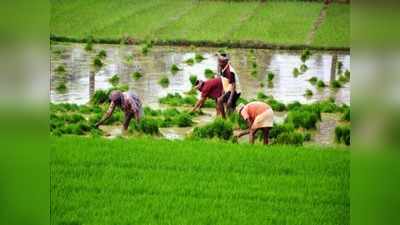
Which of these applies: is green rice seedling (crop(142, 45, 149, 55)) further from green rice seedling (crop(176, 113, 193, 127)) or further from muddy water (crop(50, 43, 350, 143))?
green rice seedling (crop(176, 113, 193, 127))

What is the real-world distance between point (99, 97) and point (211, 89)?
2.07 ft

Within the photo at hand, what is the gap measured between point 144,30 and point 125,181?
0.86 m

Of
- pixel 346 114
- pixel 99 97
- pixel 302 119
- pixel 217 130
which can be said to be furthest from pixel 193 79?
pixel 346 114

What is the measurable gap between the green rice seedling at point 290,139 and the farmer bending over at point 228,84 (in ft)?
1.00

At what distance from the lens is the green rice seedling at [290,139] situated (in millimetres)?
4832

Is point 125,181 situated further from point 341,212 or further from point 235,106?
point 341,212

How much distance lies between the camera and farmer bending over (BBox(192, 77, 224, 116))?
4836 millimetres

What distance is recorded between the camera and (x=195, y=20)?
495 centimetres

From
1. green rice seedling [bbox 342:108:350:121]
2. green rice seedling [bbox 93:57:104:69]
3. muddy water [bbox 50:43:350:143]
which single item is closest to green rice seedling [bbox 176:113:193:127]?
muddy water [bbox 50:43:350:143]

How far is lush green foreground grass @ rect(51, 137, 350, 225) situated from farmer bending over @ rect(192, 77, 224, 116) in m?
0.23

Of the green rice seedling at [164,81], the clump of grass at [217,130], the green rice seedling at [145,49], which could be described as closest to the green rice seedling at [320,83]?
the clump of grass at [217,130]

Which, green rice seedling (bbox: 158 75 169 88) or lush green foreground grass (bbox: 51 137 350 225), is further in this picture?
green rice seedling (bbox: 158 75 169 88)

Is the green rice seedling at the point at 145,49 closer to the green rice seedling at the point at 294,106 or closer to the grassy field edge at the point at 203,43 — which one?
the grassy field edge at the point at 203,43

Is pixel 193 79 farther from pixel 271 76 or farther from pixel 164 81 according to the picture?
pixel 271 76
